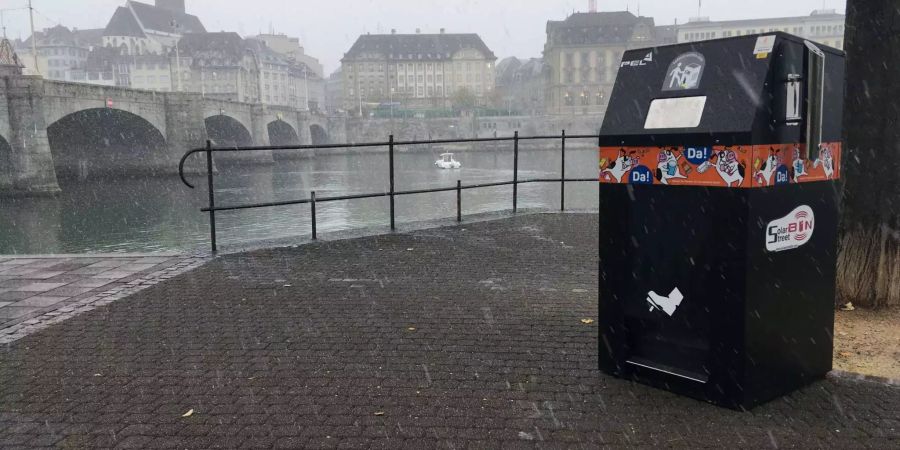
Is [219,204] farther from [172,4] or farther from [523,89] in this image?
[172,4]

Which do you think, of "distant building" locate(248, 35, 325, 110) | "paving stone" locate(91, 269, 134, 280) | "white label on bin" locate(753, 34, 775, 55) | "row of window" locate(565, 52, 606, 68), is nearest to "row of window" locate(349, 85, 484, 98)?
"distant building" locate(248, 35, 325, 110)

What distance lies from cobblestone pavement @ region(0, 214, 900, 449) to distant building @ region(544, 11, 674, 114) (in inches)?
4180

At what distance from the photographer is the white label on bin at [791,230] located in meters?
3.17

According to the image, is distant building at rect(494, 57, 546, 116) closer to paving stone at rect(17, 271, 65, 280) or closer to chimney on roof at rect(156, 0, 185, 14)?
chimney on roof at rect(156, 0, 185, 14)

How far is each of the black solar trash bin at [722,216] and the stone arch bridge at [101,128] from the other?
120 feet

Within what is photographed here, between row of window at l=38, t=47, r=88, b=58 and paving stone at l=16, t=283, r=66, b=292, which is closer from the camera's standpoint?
paving stone at l=16, t=283, r=66, b=292

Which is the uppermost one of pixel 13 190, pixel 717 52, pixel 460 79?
pixel 460 79

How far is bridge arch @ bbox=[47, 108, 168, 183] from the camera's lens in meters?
42.2

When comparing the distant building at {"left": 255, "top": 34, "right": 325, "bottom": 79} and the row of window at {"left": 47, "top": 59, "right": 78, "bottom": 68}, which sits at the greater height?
the distant building at {"left": 255, "top": 34, "right": 325, "bottom": 79}

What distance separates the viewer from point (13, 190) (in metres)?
34.0

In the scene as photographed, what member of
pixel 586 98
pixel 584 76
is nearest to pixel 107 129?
pixel 586 98

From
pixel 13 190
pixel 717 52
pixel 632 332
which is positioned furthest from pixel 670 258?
pixel 13 190

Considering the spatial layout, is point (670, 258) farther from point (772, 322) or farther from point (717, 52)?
point (717, 52)

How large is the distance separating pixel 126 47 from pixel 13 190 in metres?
91.6
